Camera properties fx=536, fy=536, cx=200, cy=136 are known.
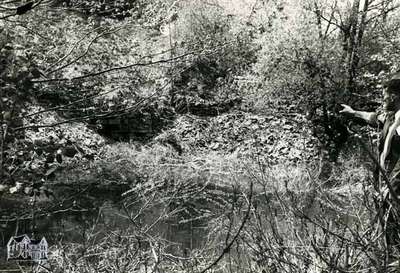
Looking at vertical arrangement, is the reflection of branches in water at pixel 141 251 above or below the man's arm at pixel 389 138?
below

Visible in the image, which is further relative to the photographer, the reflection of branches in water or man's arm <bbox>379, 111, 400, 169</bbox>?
the reflection of branches in water

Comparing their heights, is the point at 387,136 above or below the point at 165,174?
above

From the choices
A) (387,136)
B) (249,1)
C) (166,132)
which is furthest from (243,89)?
(387,136)

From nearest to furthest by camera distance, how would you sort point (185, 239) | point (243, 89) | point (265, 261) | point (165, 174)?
point (265, 261) → point (185, 239) → point (165, 174) → point (243, 89)

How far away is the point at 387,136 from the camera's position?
302 cm

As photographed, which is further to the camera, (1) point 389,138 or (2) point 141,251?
(2) point 141,251

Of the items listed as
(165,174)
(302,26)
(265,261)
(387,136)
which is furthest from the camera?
(302,26)

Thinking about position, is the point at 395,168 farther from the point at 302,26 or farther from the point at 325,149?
the point at 302,26

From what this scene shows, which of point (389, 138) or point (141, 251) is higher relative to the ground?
point (389, 138)

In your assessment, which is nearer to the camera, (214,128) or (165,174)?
(165,174)

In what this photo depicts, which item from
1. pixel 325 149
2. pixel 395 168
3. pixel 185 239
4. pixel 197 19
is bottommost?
pixel 325 149

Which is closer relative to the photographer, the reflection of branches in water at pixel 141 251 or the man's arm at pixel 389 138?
the man's arm at pixel 389 138

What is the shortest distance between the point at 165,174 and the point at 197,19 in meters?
6.06

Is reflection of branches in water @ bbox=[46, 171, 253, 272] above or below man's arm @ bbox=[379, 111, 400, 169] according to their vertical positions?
below
